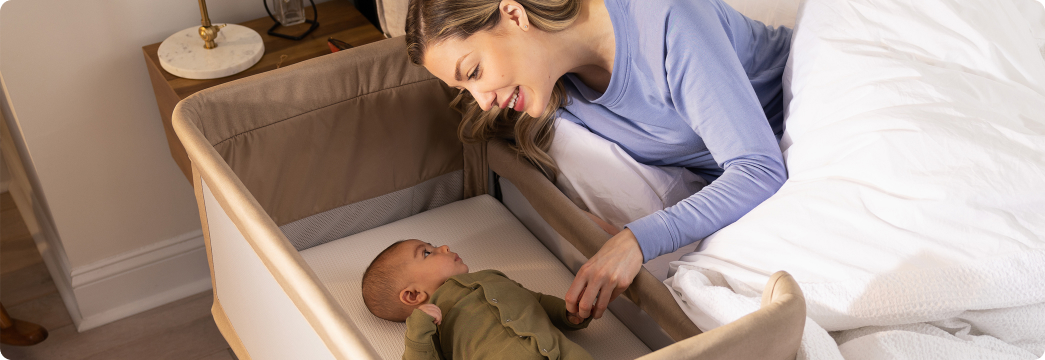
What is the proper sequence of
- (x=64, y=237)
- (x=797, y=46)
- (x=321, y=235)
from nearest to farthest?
1. (x=797, y=46)
2. (x=321, y=235)
3. (x=64, y=237)

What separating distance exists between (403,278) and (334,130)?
0.33 metres

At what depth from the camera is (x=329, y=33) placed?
164 centimetres

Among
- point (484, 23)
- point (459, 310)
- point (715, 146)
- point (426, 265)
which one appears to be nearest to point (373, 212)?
point (426, 265)

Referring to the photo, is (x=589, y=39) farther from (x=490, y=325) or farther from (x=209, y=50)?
(x=209, y=50)

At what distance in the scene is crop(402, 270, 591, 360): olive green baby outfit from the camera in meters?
1.02

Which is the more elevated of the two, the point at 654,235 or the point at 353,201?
the point at 654,235

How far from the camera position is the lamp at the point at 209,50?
1447 mm

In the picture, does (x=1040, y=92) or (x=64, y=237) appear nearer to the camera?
(x=1040, y=92)

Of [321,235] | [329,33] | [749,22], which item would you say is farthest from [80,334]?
[749,22]

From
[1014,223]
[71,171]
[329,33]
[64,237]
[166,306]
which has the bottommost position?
[166,306]

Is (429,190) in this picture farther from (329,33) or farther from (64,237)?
(64,237)

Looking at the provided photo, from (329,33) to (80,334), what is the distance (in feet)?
2.98

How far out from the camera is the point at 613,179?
4.25ft

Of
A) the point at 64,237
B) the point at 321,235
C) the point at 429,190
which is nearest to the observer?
the point at 321,235
